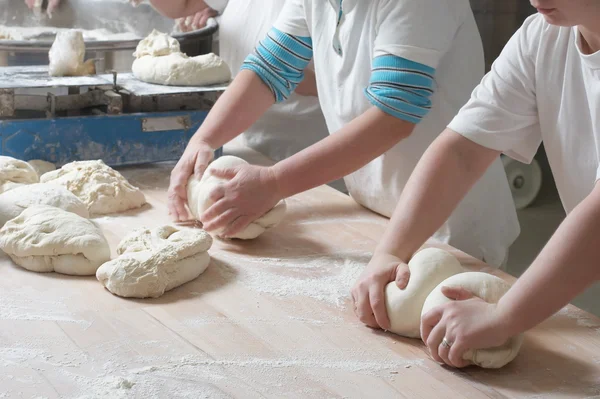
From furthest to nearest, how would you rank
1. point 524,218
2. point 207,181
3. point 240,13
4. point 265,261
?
point 524,218, point 240,13, point 207,181, point 265,261

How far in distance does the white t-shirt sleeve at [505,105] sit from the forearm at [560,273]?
333mm

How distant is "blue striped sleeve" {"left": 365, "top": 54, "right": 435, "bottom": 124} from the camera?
5.82ft

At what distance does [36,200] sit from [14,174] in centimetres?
20

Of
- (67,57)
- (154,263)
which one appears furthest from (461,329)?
(67,57)

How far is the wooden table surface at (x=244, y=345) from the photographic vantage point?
4.04 feet

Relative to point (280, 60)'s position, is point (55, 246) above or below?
below

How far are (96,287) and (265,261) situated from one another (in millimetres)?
382

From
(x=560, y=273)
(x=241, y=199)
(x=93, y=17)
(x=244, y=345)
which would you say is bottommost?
(x=244, y=345)

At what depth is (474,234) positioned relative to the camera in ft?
6.72

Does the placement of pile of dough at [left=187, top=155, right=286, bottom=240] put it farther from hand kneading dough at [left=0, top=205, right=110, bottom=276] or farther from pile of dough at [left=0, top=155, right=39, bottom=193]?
pile of dough at [left=0, top=155, right=39, bottom=193]

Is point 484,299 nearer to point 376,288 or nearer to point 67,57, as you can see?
point 376,288

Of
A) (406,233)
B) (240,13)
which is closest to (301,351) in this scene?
(406,233)

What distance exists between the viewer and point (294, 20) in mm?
2096

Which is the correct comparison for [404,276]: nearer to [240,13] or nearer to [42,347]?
[42,347]
